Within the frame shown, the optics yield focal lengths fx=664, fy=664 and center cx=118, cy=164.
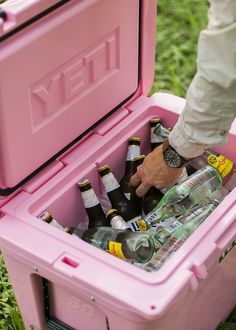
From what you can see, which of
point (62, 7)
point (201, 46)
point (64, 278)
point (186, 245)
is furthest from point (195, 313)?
point (62, 7)

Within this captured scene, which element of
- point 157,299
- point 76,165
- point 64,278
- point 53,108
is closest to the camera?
point 157,299

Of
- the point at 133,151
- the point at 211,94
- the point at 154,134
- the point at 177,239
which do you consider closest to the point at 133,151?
the point at 133,151

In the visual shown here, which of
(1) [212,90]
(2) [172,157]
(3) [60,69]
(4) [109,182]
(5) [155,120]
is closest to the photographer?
(1) [212,90]

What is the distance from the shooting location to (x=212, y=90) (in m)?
1.50

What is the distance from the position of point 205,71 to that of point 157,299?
1.67 feet

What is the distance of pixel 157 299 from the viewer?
141 centimetres

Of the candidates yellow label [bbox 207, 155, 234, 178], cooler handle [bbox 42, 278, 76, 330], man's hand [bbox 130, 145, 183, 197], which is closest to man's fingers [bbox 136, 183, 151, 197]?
man's hand [bbox 130, 145, 183, 197]

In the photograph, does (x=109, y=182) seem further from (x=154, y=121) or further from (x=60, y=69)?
(x=60, y=69)

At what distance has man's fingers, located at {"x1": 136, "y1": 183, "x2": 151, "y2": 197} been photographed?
72.9 inches

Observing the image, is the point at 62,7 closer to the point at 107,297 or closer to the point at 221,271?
the point at 107,297

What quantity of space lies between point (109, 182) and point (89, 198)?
9 cm

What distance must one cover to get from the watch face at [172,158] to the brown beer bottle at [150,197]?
160 mm

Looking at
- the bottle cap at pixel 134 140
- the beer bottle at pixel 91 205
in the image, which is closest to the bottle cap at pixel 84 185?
the beer bottle at pixel 91 205

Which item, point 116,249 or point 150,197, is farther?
point 150,197
